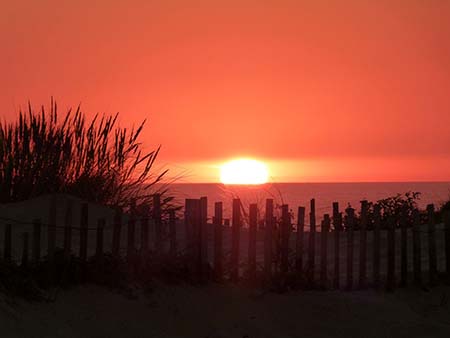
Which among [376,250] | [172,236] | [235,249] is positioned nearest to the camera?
[172,236]

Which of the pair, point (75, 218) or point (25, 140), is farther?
point (25, 140)

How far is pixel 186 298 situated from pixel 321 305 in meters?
1.89

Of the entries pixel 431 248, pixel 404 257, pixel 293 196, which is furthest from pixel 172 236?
pixel 293 196

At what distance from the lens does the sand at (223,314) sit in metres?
8.32

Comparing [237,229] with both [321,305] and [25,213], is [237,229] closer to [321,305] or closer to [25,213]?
[321,305]

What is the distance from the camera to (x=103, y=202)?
55.2 ft

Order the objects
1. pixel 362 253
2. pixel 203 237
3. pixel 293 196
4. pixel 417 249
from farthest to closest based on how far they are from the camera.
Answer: pixel 293 196
pixel 417 249
pixel 362 253
pixel 203 237

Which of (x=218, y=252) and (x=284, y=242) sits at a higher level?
(x=284, y=242)

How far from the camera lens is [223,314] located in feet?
30.9

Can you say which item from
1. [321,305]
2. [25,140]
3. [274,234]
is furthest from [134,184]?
[321,305]

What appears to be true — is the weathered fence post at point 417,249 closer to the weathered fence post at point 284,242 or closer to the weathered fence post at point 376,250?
the weathered fence post at point 376,250

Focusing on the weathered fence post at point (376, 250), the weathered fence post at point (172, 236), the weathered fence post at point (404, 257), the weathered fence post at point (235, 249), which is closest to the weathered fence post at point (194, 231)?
the weathered fence post at point (172, 236)

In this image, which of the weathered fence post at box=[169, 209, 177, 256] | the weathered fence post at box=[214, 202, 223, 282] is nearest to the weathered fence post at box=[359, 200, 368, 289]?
the weathered fence post at box=[214, 202, 223, 282]

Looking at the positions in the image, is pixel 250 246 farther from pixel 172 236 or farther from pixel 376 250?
pixel 376 250
